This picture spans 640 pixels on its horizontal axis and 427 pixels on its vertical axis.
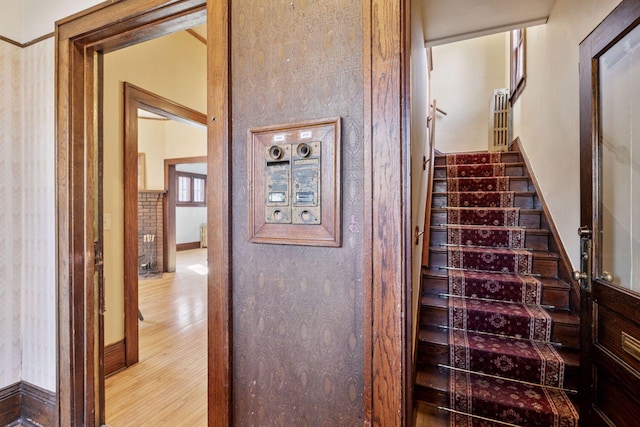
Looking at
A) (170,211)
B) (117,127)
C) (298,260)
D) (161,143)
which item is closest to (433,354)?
(298,260)

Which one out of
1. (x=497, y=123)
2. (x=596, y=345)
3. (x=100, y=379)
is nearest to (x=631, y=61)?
(x=596, y=345)

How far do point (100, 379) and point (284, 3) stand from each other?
216 cm

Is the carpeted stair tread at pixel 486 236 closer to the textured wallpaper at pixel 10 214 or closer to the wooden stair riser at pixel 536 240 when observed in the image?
the wooden stair riser at pixel 536 240

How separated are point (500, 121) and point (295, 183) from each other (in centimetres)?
461

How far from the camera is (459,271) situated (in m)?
2.56

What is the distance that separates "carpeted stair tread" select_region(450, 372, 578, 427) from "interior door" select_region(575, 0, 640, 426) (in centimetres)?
35

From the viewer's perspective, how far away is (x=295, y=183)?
0.98 m

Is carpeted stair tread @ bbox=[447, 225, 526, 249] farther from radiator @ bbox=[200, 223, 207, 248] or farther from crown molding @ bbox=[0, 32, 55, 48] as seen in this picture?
radiator @ bbox=[200, 223, 207, 248]

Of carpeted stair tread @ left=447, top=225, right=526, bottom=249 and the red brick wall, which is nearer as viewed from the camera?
carpeted stair tread @ left=447, top=225, right=526, bottom=249

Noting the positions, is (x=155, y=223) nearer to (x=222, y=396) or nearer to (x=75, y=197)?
(x=75, y=197)

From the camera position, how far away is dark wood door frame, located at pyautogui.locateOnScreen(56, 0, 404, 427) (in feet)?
2.79

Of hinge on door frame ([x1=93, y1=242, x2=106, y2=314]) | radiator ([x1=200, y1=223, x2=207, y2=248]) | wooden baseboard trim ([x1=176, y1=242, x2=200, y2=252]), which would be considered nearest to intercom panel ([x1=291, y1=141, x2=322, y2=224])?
hinge on door frame ([x1=93, y1=242, x2=106, y2=314])

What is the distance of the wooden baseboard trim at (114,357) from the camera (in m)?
2.24

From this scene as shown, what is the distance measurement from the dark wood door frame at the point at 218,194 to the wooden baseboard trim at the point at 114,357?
75 cm
